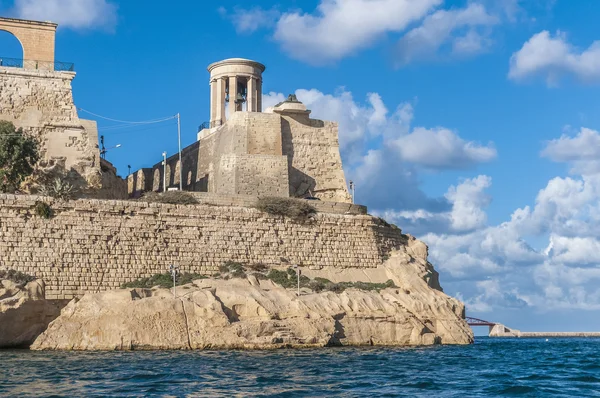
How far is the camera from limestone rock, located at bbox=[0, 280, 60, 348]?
26.8m

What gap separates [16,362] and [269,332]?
7.32 meters

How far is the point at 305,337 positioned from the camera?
89.4ft

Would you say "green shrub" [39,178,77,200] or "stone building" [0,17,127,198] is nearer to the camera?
"green shrub" [39,178,77,200]

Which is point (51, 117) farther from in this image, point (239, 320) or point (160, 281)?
point (239, 320)

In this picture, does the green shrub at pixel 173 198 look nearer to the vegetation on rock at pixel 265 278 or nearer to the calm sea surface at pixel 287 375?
the vegetation on rock at pixel 265 278

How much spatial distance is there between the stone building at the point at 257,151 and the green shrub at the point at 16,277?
11.1 metres

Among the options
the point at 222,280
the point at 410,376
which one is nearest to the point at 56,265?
the point at 222,280

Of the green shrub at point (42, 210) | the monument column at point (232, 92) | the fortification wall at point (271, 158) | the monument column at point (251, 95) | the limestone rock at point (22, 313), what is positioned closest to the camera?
the limestone rock at point (22, 313)

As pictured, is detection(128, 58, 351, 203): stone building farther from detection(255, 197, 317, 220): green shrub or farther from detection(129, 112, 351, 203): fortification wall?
detection(255, 197, 317, 220): green shrub

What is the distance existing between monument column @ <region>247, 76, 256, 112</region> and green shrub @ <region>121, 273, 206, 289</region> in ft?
50.6

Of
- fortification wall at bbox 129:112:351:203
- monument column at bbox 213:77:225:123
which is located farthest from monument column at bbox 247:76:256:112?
fortification wall at bbox 129:112:351:203

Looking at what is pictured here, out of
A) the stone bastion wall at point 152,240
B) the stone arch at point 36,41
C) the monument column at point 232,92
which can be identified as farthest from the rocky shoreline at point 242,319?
the monument column at point 232,92

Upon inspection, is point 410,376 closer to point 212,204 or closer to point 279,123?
point 212,204

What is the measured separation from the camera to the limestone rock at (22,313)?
26844 mm
